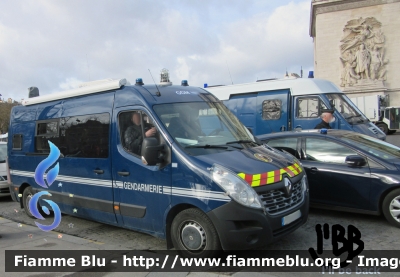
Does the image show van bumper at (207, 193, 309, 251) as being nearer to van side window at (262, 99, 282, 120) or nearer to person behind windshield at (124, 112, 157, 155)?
person behind windshield at (124, 112, 157, 155)

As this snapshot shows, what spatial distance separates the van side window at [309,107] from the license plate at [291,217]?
6399 mm

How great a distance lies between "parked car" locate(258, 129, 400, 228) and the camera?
17.9ft

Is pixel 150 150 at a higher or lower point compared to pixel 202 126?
lower

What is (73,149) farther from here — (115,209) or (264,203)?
(264,203)

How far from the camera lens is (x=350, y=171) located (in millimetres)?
5801

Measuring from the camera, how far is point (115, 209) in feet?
17.6

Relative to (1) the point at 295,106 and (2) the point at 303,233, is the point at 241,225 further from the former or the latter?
(1) the point at 295,106

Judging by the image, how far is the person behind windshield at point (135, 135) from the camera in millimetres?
5017

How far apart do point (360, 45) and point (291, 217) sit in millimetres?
30604

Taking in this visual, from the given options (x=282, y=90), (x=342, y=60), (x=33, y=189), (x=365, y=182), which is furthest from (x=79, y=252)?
(x=342, y=60)

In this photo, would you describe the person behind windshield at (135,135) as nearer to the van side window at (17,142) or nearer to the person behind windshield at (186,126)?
the person behind windshield at (186,126)

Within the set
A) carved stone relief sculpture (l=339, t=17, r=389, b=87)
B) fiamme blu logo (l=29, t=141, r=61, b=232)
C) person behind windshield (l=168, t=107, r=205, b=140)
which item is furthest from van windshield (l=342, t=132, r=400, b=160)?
carved stone relief sculpture (l=339, t=17, r=389, b=87)

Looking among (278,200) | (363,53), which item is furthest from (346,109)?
(363,53)

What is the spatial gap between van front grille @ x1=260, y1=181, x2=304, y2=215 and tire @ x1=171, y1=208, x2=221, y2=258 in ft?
2.19
